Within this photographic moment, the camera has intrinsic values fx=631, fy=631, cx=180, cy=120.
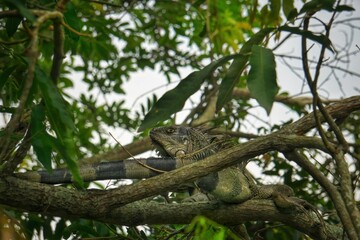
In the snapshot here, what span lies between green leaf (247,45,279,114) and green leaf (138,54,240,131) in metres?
0.16

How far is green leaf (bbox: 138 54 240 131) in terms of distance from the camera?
8.47ft

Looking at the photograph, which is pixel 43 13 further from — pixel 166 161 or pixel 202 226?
pixel 166 161

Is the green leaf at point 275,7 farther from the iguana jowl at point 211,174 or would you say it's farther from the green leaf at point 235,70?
the green leaf at point 235,70

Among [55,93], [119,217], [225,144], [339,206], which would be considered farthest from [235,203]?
[55,93]

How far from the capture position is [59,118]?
2.66 metres

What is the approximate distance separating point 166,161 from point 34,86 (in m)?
1.01

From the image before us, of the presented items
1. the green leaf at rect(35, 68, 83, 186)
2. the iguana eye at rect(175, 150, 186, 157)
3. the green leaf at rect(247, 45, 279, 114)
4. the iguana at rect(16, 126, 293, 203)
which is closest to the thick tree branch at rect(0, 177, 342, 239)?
the iguana at rect(16, 126, 293, 203)

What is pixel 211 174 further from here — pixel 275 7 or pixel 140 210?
pixel 275 7

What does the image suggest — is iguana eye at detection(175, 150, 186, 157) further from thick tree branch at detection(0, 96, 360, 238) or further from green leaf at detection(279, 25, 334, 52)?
green leaf at detection(279, 25, 334, 52)

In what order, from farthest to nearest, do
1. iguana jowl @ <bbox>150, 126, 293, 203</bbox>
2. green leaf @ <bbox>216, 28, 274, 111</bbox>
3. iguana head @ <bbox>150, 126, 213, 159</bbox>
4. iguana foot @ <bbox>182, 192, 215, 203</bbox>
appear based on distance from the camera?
iguana head @ <bbox>150, 126, 213, 159</bbox>, iguana foot @ <bbox>182, 192, 215, 203</bbox>, iguana jowl @ <bbox>150, 126, 293, 203</bbox>, green leaf @ <bbox>216, 28, 274, 111</bbox>

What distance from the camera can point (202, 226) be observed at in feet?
8.41

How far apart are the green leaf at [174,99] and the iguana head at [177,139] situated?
1.68 meters

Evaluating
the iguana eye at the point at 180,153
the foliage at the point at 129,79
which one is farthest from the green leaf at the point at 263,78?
the iguana eye at the point at 180,153

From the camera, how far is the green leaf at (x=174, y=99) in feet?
8.47
